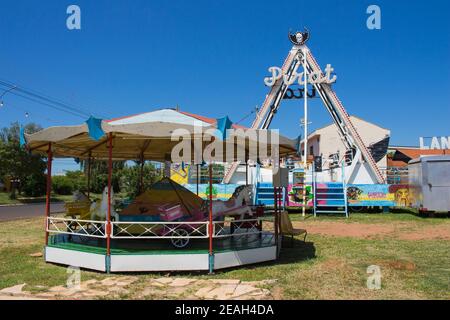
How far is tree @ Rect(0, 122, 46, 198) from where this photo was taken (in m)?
37.2

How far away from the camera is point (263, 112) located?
25469 mm

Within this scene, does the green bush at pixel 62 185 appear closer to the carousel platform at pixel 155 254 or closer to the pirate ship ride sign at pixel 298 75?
the pirate ship ride sign at pixel 298 75

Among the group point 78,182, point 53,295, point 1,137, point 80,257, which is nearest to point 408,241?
point 80,257

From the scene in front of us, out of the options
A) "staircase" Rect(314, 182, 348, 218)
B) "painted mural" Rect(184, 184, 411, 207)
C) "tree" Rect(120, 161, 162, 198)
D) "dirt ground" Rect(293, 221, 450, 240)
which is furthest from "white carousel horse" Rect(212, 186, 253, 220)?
"tree" Rect(120, 161, 162, 198)

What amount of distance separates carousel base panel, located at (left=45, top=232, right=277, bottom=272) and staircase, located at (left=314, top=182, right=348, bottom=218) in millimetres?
11402

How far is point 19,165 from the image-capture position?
1481 inches

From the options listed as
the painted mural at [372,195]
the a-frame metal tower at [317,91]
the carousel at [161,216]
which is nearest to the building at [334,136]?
the a-frame metal tower at [317,91]

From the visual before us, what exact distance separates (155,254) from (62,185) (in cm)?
4483

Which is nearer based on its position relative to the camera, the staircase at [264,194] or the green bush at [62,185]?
the staircase at [264,194]

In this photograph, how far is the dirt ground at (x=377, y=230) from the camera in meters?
13.8

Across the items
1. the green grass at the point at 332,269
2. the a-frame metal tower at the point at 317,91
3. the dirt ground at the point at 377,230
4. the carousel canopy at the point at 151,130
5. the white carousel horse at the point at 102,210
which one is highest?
the a-frame metal tower at the point at 317,91

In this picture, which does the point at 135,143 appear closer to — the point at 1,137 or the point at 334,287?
the point at 334,287

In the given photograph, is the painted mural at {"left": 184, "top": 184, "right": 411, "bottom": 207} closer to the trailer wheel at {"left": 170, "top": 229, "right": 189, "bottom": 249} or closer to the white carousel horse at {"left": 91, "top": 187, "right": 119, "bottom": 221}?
the white carousel horse at {"left": 91, "top": 187, "right": 119, "bottom": 221}

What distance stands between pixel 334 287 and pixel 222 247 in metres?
2.75
